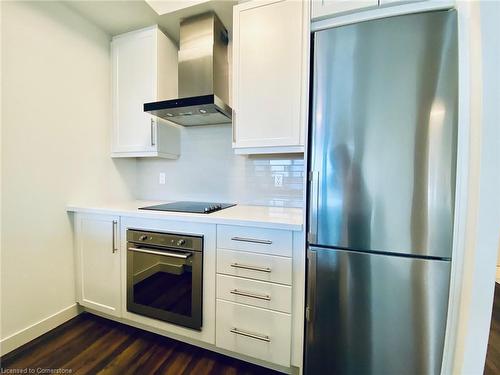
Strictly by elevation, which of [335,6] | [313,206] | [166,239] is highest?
[335,6]

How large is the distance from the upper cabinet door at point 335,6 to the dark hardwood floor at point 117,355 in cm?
202

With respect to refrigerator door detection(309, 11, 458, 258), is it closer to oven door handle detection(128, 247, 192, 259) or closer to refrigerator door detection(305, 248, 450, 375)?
refrigerator door detection(305, 248, 450, 375)

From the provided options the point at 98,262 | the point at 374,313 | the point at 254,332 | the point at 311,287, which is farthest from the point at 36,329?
the point at 374,313

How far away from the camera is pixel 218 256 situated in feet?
4.44

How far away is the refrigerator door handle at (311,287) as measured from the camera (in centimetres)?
114

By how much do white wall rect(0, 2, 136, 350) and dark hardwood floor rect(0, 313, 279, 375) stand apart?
205mm

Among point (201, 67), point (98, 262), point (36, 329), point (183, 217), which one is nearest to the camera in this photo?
point (183, 217)

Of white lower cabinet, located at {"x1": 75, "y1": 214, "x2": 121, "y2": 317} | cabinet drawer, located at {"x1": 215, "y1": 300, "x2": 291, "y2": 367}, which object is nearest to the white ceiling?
white lower cabinet, located at {"x1": 75, "y1": 214, "x2": 121, "y2": 317}

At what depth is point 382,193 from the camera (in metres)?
1.03

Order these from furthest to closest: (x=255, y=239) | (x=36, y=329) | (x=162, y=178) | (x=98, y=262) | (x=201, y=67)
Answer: (x=162, y=178), (x=201, y=67), (x=98, y=262), (x=36, y=329), (x=255, y=239)

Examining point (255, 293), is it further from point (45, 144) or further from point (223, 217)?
point (45, 144)

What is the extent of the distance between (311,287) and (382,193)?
59 cm

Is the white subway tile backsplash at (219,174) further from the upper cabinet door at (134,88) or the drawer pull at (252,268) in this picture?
the drawer pull at (252,268)

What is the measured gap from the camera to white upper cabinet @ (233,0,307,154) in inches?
55.6
